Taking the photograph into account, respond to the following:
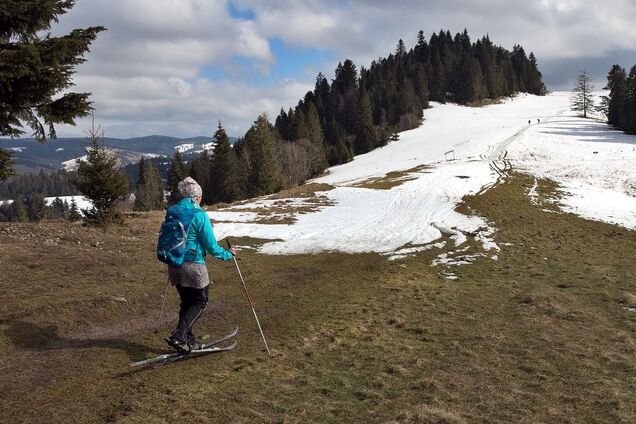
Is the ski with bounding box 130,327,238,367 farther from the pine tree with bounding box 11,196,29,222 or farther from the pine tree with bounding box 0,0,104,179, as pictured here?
the pine tree with bounding box 11,196,29,222

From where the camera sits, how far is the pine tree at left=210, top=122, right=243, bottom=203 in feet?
227

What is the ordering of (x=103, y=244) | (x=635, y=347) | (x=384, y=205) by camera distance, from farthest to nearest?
(x=384, y=205) < (x=103, y=244) < (x=635, y=347)

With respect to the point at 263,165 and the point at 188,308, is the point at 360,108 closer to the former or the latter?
the point at 263,165

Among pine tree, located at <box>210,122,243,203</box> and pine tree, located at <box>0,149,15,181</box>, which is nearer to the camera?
pine tree, located at <box>0,149,15,181</box>

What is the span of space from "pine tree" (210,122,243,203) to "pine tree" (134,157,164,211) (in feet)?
57.0

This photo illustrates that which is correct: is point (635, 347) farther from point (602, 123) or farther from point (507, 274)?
point (602, 123)

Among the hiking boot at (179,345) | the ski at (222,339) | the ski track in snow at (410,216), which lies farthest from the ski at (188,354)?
the ski track in snow at (410,216)

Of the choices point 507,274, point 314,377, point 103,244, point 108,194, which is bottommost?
point 507,274

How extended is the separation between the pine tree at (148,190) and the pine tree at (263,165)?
2694 centimetres

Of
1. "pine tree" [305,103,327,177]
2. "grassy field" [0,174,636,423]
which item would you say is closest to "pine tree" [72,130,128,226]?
"grassy field" [0,174,636,423]

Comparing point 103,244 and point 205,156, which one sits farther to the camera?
point 205,156

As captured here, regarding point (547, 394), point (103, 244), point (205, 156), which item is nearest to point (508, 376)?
point (547, 394)

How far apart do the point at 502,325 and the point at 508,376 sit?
3.07 meters

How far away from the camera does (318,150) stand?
281ft
